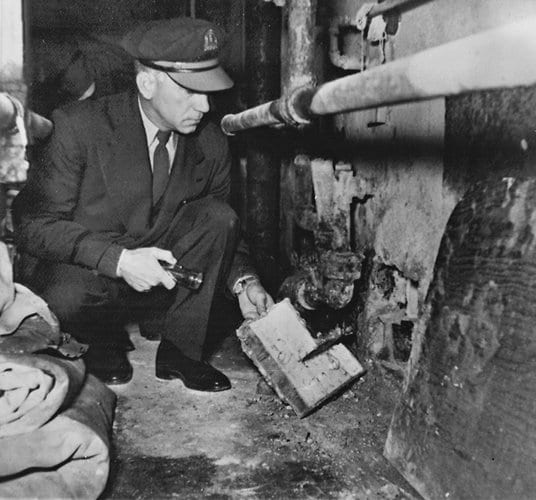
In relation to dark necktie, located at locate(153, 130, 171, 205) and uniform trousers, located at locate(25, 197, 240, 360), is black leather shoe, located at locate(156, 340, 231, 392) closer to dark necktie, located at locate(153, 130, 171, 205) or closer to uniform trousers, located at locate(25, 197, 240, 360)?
uniform trousers, located at locate(25, 197, 240, 360)

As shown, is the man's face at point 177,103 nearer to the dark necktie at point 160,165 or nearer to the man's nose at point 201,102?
the man's nose at point 201,102

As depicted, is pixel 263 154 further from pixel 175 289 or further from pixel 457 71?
pixel 457 71

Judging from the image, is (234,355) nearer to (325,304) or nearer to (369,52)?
(325,304)

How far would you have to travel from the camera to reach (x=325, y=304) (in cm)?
255

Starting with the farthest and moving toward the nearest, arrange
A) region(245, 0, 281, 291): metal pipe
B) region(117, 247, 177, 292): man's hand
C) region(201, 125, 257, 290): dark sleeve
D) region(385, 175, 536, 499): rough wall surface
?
region(245, 0, 281, 291): metal pipe, region(201, 125, 257, 290): dark sleeve, region(117, 247, 177, 292): man's hand, region(385, 175, 536, 499): rough wall surface

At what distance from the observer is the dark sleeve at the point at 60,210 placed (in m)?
2.33

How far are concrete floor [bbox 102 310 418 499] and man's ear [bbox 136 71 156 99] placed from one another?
49.8 inches

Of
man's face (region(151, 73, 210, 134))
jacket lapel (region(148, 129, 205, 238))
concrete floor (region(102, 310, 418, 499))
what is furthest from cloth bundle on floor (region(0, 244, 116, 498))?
man's face (region(151, 73, 210, 134))

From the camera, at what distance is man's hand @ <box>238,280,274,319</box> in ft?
7.98

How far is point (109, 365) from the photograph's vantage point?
246 cm

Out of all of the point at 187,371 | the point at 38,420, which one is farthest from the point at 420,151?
the point at 38,420

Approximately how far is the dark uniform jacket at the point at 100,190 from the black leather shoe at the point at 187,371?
0.41 m

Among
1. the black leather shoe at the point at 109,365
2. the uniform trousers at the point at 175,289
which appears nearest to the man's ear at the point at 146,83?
the uniform trousers at the point at 175,289

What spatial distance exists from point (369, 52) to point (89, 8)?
3.70 m
